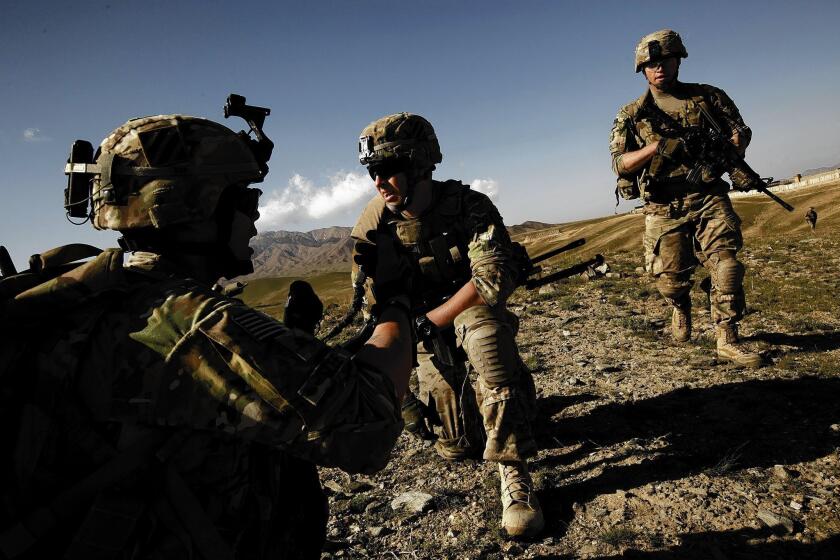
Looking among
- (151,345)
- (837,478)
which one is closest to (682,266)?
(837,478)

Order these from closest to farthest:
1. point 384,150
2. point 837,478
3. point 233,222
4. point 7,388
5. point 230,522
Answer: point 7,388 < point 230,522 < point 233,222 < point 837,478 < point 384,150

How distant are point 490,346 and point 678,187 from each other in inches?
183

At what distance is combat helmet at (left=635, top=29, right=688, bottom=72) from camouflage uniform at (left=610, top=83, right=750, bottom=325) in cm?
60

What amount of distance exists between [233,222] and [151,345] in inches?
38.1

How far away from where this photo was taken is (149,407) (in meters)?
1.88

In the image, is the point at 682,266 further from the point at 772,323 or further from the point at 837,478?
the point at 837,478

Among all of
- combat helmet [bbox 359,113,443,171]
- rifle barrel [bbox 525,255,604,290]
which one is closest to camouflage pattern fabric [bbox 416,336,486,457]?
rifle barrel [bbox 525,255,604,290]

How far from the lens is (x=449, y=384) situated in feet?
18.7

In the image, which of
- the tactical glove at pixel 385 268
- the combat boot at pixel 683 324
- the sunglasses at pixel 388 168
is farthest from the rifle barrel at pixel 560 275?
the tactical glove at pixel 385 268

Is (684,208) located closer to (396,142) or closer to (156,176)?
(396,142)

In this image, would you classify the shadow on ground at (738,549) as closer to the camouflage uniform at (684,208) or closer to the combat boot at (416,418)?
the combat boot at (416,418)

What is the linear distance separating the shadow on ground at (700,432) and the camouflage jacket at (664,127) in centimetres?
321

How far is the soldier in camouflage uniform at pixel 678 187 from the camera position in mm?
6918

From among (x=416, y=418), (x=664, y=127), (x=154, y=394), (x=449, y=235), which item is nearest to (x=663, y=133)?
(x=664, y=127)
